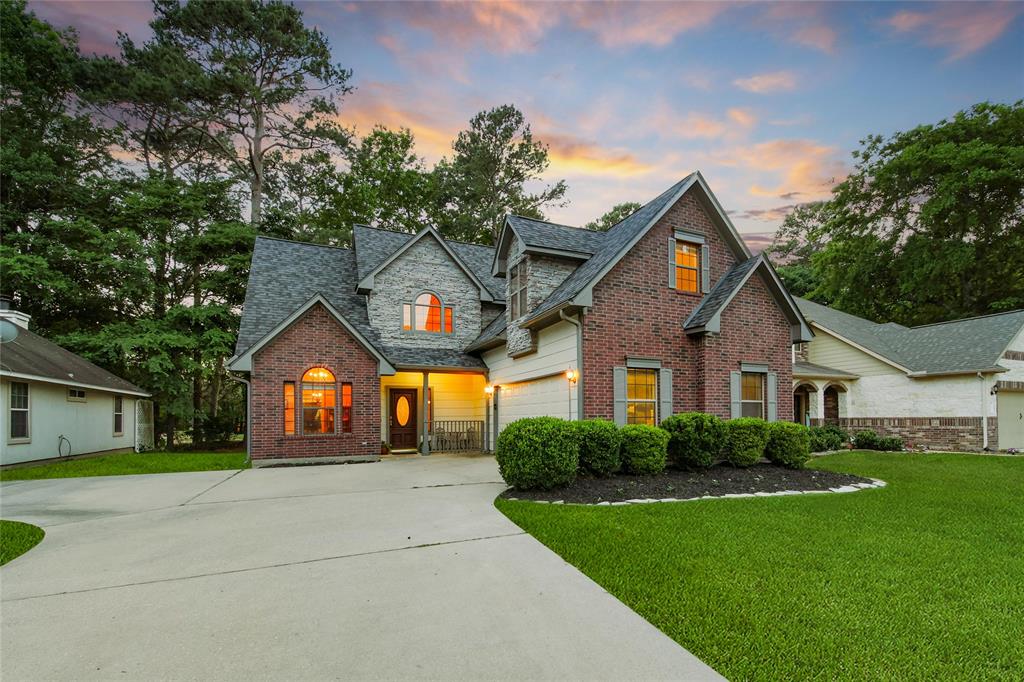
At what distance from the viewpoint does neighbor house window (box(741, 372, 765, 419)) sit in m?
11.6

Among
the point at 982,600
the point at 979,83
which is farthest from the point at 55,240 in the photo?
the point at 979,83

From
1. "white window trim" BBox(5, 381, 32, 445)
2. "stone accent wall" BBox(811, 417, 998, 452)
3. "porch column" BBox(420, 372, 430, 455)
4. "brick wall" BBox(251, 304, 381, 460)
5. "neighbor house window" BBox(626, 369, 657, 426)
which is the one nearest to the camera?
"neighbor house window" BBox(626, 369, 657, 426)

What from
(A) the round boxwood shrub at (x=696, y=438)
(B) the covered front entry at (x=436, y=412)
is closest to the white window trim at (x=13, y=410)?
(B) the covered front entry at (x=436, y=412)

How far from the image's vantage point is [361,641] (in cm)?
287

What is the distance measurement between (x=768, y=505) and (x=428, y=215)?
27452 mm

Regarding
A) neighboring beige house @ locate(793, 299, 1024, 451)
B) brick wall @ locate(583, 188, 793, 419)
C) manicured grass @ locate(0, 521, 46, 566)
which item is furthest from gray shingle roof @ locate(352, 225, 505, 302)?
neighboring beige house @ locate(793, 299, 1024, 451)

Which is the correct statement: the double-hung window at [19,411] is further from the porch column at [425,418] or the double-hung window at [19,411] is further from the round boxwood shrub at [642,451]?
the round boxwood shrub at [642,451]

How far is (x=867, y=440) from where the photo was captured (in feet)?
53.8

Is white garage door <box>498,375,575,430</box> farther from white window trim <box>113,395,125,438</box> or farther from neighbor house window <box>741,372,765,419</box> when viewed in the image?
white window trim <box>113,395,125,438</box>

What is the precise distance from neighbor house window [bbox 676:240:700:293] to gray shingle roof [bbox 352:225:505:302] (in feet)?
23.5

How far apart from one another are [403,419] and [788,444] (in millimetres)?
11710

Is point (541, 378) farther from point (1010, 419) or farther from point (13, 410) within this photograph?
point (1010, 419)

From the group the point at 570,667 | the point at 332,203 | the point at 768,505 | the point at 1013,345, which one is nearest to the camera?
the point at 570,667

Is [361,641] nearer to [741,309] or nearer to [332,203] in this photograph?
[741,309]
